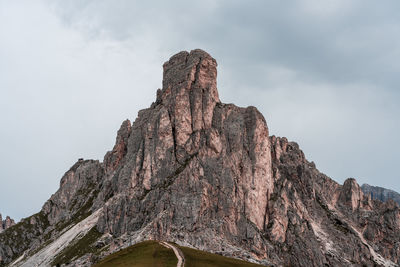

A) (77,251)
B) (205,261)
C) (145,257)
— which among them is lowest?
(205,261)

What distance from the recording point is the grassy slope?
90.5m

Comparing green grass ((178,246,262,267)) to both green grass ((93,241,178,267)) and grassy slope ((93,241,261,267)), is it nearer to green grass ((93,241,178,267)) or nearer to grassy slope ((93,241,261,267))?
grassy slope ((93,241,261,267))

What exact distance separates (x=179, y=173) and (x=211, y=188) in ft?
52.4

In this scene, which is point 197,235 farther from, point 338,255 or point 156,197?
point 338,255

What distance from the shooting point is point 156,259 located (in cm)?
9294

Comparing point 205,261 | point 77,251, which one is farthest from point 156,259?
point 77,251

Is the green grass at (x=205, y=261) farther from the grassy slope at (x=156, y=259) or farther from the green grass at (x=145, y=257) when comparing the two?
Result: the green grass at (x=145, y=257)

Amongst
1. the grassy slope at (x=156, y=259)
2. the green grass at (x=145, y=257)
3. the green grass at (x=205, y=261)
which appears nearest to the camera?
the green grass at (x=145, y=257)

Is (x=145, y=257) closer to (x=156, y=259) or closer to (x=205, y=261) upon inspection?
(x=156, y=259)

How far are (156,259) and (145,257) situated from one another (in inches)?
114

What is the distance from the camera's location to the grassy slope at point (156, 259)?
90.5 metres

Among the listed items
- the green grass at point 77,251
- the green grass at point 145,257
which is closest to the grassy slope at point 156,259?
the green grass at point 145,257

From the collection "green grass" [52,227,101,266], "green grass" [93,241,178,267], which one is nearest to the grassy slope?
"green grass" [93,241,178,267]

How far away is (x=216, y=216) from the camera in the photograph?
604 feet
